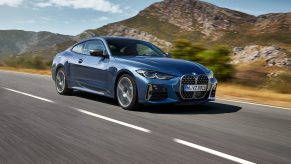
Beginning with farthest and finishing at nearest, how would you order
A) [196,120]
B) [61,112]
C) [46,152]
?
[61,112]
[196,120]
[46,152]

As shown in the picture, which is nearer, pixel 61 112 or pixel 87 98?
pixel 61 112

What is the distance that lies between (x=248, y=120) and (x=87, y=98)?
159 inches

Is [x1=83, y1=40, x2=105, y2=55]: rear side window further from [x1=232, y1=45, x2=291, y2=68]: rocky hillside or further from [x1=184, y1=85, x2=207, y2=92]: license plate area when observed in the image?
[x1=232, y1=45, x2=291, y2=68]: rocky hillside

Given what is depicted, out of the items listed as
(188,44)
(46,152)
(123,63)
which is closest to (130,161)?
(46,152)

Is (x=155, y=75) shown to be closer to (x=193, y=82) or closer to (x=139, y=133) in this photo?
(x=193, y=82)

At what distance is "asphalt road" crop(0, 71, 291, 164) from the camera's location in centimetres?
466

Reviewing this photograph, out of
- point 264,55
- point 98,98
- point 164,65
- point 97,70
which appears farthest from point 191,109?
point 264,55

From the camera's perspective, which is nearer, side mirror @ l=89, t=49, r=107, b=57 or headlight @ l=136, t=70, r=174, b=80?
headlight @ l=136, t=70, r=174, b=80

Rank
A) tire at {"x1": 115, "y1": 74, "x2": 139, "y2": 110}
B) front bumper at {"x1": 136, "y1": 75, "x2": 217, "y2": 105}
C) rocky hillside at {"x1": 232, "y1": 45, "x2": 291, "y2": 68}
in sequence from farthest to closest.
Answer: rocky hillside at {"x1": 232, "y1": 45, "x2": 291, "y2": 68} < tire at {"x1": 115, "y1": 74, "x2": 139, "y2": 110} < front bumper at {"x1": 136, "y1": 75, "x2": 217, "y2": 105}

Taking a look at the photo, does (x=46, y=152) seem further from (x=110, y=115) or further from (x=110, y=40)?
(x=110, y=40)

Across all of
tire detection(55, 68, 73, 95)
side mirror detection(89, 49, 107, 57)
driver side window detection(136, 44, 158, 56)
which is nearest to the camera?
side mirror detection(89, 49, 107, 57)

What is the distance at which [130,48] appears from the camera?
30.6 feet

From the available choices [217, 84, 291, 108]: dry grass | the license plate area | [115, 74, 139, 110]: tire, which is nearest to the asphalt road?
[115, 74, 139, 110]: tire

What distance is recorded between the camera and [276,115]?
849 centimetres
